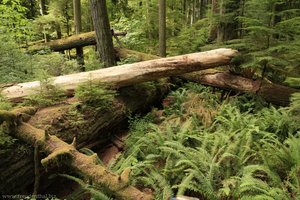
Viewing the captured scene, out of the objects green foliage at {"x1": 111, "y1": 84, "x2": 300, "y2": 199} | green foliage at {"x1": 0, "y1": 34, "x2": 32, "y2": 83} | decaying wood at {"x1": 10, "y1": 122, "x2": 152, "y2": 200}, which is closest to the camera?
decaying wood at {"x1": 10, "y1": 122, "x2": 152, "y2": 200}

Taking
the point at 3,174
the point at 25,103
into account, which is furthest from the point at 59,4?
the point at 3,174

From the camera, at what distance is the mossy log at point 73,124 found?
16.0 ft

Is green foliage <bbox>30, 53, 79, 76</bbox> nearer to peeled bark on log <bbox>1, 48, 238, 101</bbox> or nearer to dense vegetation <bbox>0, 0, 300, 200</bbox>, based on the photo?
dense vegetation <bbox>0, 0, 300, 200</bbox>

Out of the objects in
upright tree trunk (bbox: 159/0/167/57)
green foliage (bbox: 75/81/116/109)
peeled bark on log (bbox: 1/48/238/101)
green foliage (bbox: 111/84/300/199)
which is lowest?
green foliage (bbox: 111/84/300/199)

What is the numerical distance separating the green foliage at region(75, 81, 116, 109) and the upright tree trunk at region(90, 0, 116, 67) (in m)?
2.70

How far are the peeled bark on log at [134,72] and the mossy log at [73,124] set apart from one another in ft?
1.57

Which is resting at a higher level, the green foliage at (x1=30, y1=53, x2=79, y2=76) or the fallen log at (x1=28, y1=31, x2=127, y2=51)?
the fallen log at (x1=28, y1=31, x2=127, y2=51)

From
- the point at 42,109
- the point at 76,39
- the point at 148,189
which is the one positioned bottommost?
the point at 148,189

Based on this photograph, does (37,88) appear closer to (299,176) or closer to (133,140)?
(133,140)

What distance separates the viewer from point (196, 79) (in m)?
9.34

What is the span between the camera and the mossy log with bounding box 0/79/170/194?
4883 millimetres

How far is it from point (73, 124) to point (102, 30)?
4.19 metres

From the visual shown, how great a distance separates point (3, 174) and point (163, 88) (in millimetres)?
5570

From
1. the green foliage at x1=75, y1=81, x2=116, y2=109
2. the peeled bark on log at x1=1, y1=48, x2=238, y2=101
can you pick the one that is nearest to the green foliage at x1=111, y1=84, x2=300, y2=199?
the green foliage at x1=75, y1=81, x2=116, y2=109
